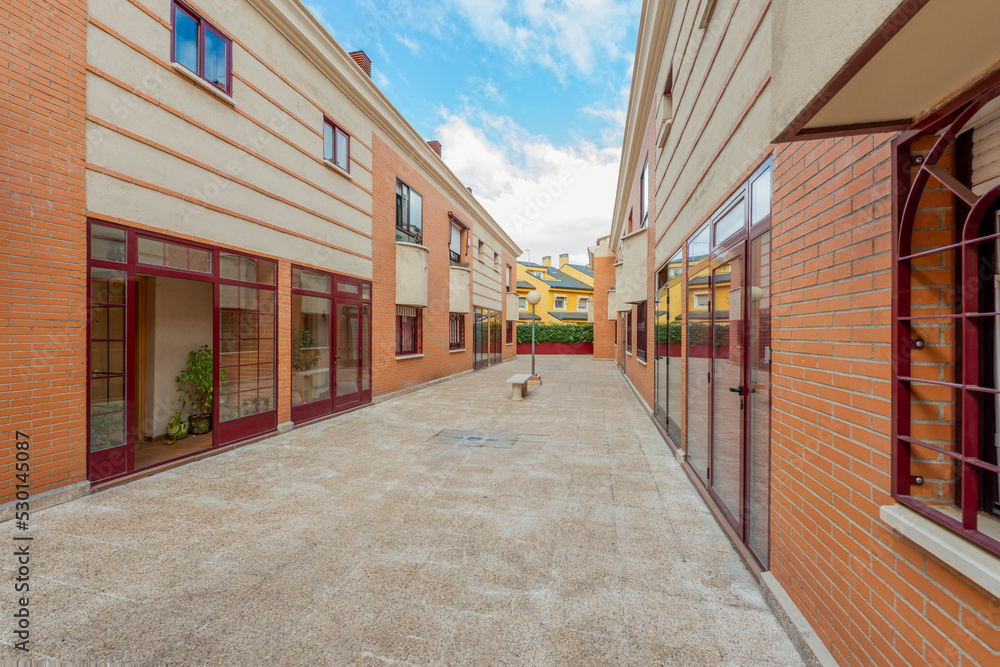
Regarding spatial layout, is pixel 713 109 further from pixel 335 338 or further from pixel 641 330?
pixel 641 330

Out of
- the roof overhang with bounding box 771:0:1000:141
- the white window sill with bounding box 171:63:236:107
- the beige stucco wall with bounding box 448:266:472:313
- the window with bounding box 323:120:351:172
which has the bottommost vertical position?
the roof overhang with bounding box 771:0:1000:141

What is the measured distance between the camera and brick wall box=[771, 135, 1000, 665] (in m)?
1.41

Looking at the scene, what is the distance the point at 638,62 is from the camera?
26.7 feet

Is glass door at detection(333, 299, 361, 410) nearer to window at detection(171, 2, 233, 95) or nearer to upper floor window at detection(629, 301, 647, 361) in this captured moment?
window at detection(171, 2, 233, 95)

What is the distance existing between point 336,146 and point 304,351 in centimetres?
400

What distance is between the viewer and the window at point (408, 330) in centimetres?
1077

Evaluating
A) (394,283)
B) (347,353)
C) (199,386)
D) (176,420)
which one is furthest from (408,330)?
(176,420)

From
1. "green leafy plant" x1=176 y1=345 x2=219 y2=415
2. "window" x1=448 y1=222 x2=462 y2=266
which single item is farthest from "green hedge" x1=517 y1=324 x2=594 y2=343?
"green leafy plant" x1=176 y1=345 x2=219 y2=415

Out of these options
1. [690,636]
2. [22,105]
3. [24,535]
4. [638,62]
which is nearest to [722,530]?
[690,636]

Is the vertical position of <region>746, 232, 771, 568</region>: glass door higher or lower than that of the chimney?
lower

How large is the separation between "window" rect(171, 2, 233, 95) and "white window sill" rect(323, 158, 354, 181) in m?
2.03

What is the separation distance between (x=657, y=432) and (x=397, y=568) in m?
5.05

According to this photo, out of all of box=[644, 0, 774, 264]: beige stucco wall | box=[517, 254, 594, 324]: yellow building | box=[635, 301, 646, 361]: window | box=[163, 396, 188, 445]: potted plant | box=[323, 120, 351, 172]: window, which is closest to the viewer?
box=[644, 0, 774, 264]: beige stucco wall

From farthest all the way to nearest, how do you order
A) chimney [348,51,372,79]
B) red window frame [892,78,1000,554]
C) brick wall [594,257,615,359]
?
brick wall [594,257,615,359] < chimney [348,51,372,79] < red window frame [892,78,1000,554]
